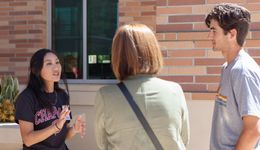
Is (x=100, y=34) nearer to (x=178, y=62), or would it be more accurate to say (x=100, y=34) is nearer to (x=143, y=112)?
(x=178, y=62)

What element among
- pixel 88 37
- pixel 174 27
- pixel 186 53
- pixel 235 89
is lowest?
pixel 235 89

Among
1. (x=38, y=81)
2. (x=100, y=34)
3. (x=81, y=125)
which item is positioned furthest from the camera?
(x=100, y=34)

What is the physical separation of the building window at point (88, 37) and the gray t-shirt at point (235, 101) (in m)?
3.33

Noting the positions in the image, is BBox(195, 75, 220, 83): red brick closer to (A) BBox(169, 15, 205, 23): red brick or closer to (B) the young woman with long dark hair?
(A) BBox(169, 15, 205, 23): red brick

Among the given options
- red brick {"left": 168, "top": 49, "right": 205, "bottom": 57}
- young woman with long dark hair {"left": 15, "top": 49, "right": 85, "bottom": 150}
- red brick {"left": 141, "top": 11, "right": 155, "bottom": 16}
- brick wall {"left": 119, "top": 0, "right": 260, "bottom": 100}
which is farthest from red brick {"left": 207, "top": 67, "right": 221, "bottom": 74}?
red brick {"left": 141, "top": 11, "right": 155, "bottom": 16}

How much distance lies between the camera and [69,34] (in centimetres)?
585

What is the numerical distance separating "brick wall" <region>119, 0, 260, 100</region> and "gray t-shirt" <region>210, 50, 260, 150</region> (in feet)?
4.84

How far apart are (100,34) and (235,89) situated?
3.59m

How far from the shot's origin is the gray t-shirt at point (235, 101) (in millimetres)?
2258

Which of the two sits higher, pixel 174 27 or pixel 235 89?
pixel 174 27

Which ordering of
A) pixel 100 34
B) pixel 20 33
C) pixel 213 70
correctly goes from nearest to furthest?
1. pixel 213 70
2. pixel 100 34
3. pixel 20 33

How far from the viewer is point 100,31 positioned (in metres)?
5.71

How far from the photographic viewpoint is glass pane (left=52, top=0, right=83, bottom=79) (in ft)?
19.0

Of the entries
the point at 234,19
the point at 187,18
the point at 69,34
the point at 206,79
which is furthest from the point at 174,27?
the point at 69,34
